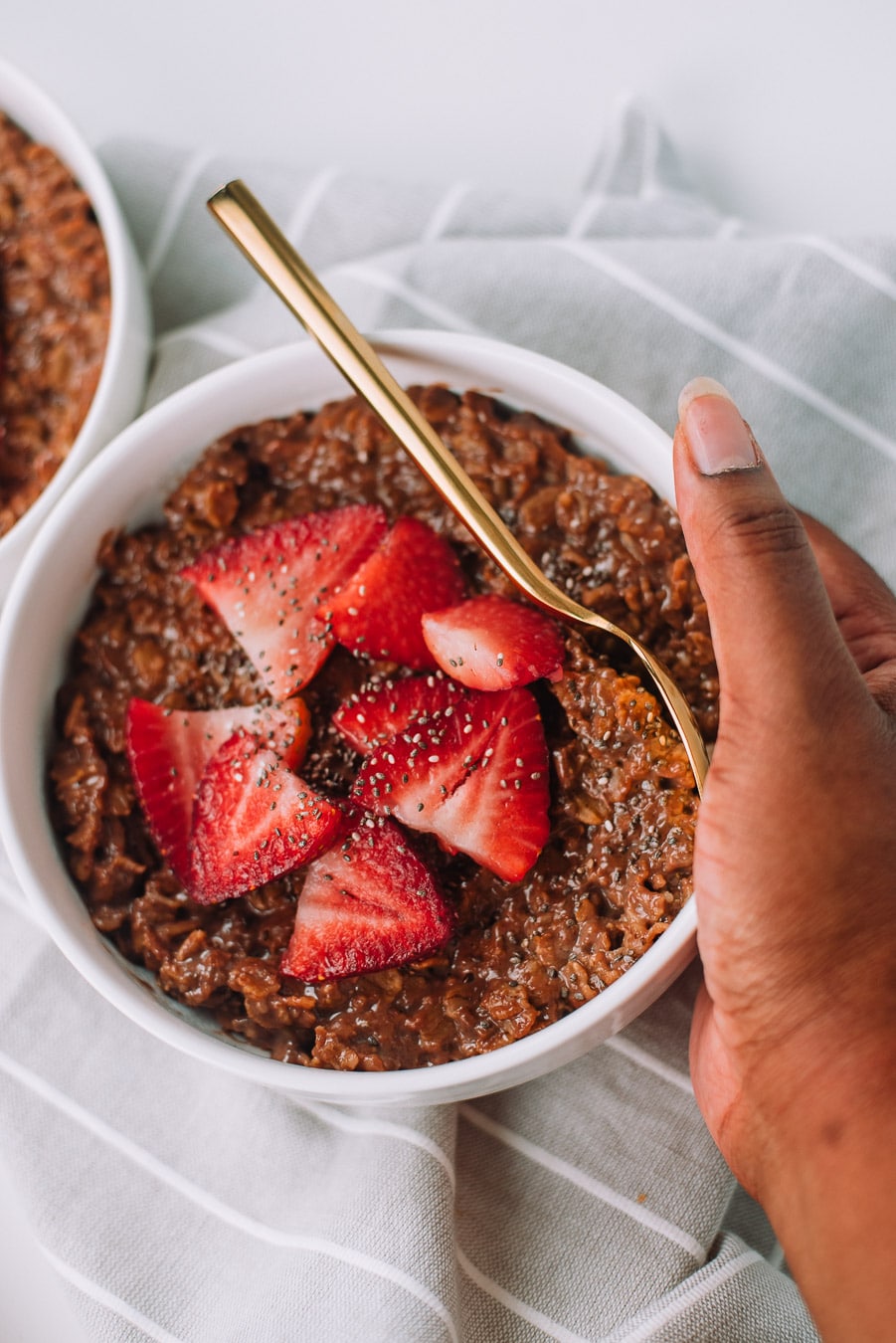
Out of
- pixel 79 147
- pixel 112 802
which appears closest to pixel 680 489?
pixel 112 802

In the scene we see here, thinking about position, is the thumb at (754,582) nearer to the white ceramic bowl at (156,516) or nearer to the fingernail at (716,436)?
the fingernail at (716,436)

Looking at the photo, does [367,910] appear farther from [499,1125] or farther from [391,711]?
[499,1125]

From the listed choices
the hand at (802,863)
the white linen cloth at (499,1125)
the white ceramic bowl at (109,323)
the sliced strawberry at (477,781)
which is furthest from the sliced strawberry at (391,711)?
the white ceramic bowl at (109,323)

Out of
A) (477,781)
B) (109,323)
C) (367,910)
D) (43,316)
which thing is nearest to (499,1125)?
(367,910)

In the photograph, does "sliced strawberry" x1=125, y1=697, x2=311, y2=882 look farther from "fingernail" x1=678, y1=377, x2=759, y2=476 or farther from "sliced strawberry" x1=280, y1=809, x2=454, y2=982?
"fingernail" x1=678, y1=377, x2=759, y2=476

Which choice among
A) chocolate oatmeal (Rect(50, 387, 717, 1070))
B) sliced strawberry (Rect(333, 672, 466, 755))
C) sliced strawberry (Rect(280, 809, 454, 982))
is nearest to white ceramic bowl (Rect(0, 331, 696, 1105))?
chocolate oatmeal (Rect(50, 387, 717, 1070))
